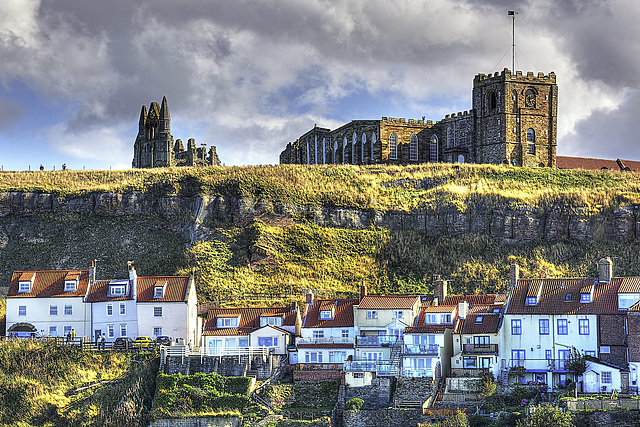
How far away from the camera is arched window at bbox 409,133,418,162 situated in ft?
390

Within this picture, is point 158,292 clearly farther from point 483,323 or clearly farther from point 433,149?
point 433,149

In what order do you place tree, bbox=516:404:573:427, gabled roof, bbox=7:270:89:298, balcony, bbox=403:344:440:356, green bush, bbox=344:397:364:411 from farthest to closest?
gabled roof, bbox=7:270:89:298
balcony, bbox=403:344:440:356
green bush, bbox=344:397:364:411
tree, bbox=516:404:573:427

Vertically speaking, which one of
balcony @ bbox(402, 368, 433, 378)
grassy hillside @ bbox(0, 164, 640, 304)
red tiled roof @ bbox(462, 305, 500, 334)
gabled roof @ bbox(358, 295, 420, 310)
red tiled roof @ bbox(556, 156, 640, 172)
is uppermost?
red tiled roof @ bbox(556, 156, 640, 172)

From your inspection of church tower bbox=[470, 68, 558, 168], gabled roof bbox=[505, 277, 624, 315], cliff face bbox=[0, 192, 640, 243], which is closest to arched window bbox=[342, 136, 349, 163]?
church tower bbox=[470, 68, 558, 168]

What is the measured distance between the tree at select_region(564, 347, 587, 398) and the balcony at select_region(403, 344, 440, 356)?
7.65 meters

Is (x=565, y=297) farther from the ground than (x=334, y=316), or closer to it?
farther from the ground

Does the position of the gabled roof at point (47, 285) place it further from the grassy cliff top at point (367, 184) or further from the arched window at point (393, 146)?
the arched window at point (393, 146)

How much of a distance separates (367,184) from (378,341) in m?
34.0

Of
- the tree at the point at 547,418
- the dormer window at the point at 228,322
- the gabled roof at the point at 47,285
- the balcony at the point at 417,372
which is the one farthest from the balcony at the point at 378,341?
the gabled roof at the point at 47,285

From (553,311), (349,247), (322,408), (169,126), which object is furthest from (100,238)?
(169,126)

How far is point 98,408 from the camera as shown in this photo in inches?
2697

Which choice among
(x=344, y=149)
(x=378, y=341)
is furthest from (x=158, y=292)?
(x=344, y=149)

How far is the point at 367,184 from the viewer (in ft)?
340

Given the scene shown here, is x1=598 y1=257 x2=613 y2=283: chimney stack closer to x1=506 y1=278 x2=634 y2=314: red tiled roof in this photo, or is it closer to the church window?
x1=506 y1=278 x2=634 y2=314: red tiled roof
